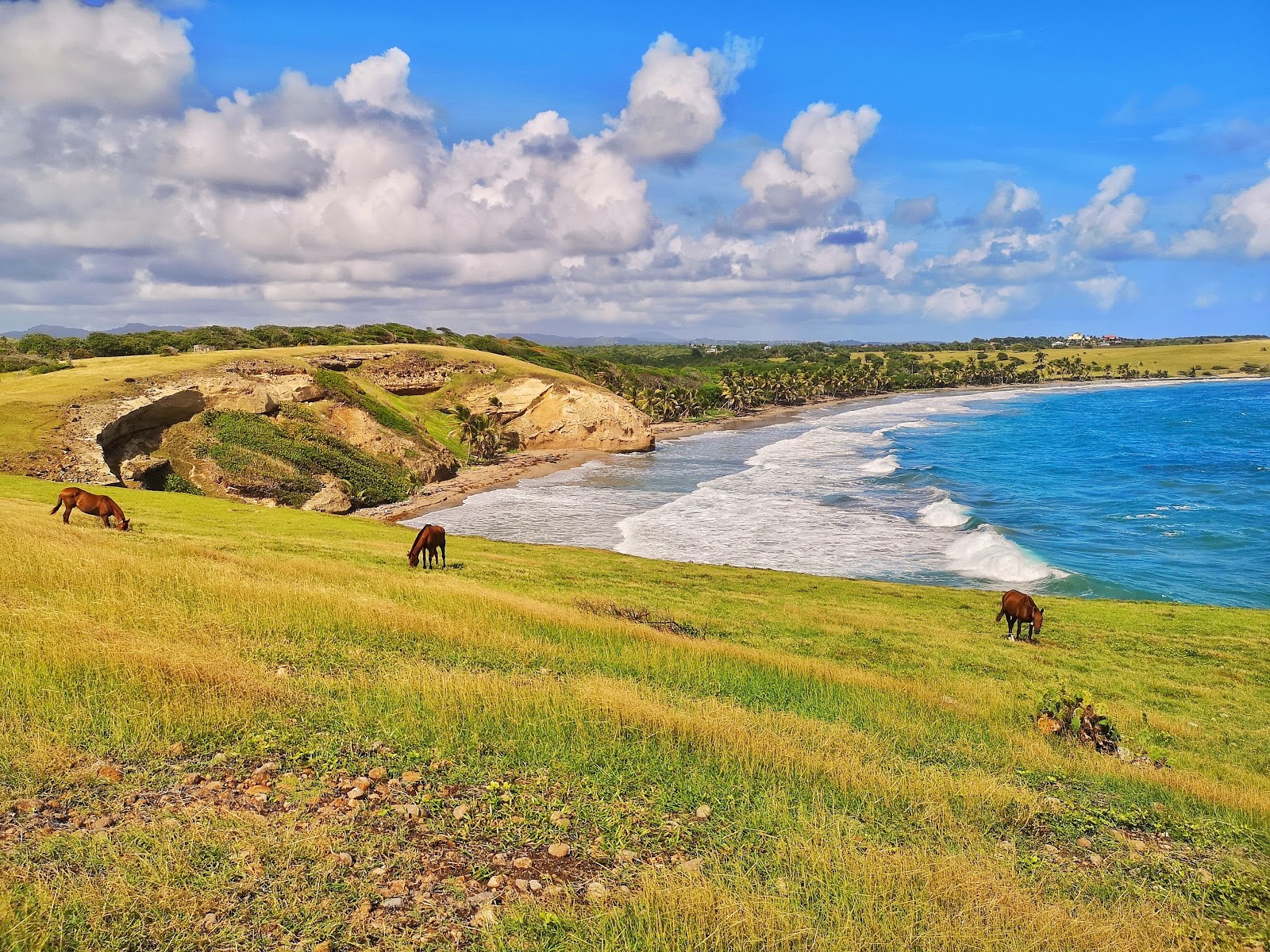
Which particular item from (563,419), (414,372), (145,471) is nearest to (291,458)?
(145,471)

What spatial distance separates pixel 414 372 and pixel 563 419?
767 inches

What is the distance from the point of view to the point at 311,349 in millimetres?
83688

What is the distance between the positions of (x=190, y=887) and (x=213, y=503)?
120 feet

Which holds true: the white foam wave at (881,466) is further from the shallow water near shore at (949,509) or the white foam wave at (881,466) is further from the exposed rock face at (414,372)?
the exposed rock face at (414,372)

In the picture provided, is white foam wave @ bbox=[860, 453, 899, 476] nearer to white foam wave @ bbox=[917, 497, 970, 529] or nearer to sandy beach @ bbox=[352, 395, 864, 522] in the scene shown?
white foam wave @ bbox=[917, 497, 970, 529]

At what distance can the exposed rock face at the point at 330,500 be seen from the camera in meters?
49.5

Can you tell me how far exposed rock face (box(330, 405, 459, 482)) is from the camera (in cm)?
6531

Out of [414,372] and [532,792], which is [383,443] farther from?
[532,792]

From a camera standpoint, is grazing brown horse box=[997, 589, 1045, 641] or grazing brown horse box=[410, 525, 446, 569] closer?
grazing brown horse box=[997, 589, 1045, 641]

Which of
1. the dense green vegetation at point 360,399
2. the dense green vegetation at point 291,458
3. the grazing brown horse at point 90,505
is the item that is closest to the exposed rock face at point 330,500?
the dense green vegetation at point 291,458

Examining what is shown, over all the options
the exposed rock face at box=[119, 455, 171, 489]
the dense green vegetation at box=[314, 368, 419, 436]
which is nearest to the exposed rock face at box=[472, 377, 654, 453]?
the dense green vegetation at box=[314, 368, 419, 436]

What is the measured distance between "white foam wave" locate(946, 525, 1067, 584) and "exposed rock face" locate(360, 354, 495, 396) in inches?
2624

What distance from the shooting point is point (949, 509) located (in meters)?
51.5

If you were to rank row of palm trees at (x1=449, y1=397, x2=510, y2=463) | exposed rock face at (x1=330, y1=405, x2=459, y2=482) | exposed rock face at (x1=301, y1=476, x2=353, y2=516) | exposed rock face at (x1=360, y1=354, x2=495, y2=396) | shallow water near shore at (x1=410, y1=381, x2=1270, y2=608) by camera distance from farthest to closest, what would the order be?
exposed rock face at (x1=360, y1=354, x2=495, y2=396), row of palm trees at (x1=449, y1=397, x2=510, y2=463), exposed rock face at (x1=330, y1=405, x2=459, y2=482), exposed rock face at (x1=301, y1=476, x2=353, y2=516), shallow water near shore at (x1=410, y1=381, x2=1270, y2=608)
